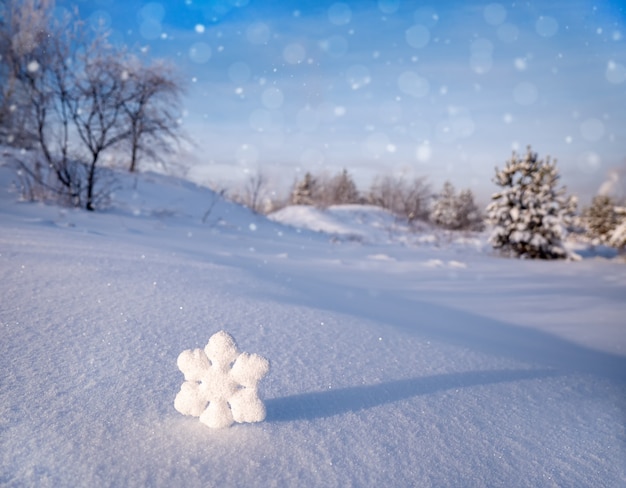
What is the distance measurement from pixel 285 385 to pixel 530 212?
470 inches

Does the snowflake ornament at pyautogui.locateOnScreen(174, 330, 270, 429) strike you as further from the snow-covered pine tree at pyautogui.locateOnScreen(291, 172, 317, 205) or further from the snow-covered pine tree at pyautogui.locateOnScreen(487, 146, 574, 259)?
the snow-covered pine tree at pyautogui.locateOnScreen(291, 172, 317, 205)

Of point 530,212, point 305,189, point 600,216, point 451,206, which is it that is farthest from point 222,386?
point 451,206

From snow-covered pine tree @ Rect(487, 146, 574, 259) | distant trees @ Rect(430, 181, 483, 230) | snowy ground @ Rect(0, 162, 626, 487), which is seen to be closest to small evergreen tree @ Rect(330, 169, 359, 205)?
distant trees @ Rect(430, 181, 483, 230)

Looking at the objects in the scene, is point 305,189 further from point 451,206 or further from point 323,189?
point 451,206

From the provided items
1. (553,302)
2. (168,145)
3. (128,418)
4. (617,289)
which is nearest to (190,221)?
(168,145)

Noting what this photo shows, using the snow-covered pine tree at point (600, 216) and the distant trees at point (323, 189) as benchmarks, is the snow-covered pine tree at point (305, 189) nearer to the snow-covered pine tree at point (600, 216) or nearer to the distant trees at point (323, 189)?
the distant trees at point (323, 189)

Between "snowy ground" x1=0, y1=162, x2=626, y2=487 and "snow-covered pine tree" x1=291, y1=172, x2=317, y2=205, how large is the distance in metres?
42.2

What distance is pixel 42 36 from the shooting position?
680cm

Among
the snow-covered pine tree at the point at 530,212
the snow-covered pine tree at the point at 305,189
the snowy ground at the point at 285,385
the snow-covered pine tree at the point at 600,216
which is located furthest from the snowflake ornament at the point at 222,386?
the snow-covered pine tree at the point at 305,189

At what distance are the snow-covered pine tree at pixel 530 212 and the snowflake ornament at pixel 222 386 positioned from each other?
11684 millimetres

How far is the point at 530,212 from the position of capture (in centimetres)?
1105

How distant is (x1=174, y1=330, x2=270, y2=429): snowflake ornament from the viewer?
1041mm

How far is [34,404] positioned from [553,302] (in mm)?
4899

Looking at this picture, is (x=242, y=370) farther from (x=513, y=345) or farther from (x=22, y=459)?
(x=513, y=345)
